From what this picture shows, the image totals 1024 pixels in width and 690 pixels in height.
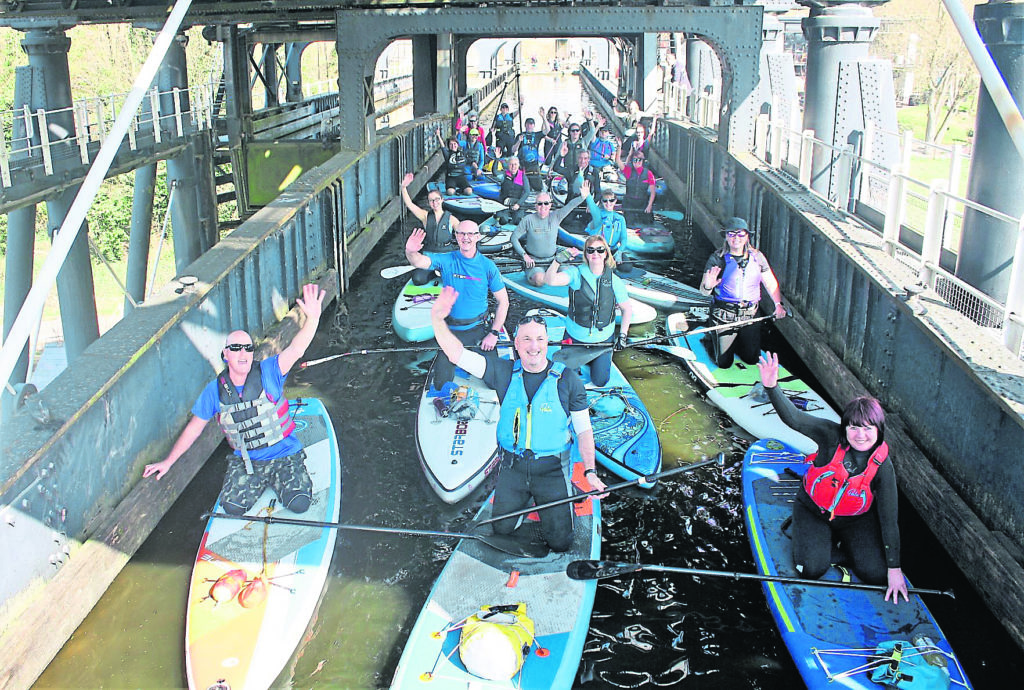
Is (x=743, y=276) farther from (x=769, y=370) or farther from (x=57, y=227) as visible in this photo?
(x=57, y=227)

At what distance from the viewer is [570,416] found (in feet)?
20.8

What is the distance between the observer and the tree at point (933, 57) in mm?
40531

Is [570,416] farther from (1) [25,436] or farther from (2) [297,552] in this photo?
(1) [25,436]

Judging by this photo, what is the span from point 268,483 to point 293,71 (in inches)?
1145

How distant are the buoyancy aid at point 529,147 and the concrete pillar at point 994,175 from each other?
13825mm

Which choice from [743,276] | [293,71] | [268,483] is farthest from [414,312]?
[293,71]

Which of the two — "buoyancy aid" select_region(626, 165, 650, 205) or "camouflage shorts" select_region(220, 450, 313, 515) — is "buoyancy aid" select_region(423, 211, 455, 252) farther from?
"buoyancy aid" select_region(626, 165, 650, 205)

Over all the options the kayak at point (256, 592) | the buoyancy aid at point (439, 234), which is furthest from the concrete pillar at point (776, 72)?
the kayak at point (256, 592)

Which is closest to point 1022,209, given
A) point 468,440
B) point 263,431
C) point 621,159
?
point 468,440

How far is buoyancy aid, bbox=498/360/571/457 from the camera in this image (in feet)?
20.3

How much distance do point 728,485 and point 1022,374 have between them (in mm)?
2430

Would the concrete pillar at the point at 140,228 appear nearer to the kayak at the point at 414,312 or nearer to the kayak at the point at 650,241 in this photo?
the kayak at the point at 414,312

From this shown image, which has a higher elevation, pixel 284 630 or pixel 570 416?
pixel 570 416

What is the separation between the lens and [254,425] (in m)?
6.72
